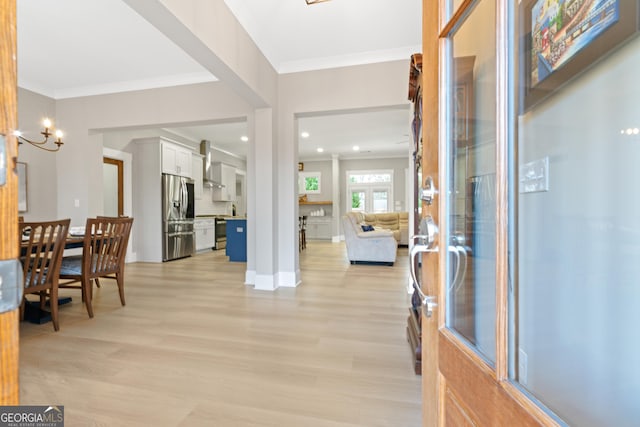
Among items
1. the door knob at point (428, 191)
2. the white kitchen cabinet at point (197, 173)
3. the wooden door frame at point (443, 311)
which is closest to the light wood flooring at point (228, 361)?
the wooden door frame at point (443, 311)

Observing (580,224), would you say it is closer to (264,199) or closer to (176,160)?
(264,199)

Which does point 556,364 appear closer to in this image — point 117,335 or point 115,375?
point 115,375

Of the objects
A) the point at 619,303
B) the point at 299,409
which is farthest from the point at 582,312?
the point at 299,409

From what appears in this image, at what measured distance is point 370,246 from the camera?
5211 mm

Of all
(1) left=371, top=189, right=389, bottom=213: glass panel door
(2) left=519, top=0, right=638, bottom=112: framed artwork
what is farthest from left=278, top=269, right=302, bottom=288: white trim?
(1) left=371, top=189, right=389, bottom=213: glass panel door

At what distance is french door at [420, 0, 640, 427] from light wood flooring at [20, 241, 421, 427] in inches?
39.5

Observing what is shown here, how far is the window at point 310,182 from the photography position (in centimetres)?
939

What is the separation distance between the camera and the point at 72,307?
295 cm

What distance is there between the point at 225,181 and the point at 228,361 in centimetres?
646

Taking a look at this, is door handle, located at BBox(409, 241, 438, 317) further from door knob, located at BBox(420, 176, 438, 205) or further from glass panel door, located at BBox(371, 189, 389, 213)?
glass panel door, located at BBox(371, 189, 389, 213)

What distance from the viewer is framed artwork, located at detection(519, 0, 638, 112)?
1.60ft

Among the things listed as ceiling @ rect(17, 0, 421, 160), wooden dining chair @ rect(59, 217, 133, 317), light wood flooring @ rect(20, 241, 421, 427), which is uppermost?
ceiling @ rect(17, 0, 421, 160)

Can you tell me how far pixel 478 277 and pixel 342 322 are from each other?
202cm

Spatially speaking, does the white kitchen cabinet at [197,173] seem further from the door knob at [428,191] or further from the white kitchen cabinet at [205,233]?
the door knob at [428,191]
